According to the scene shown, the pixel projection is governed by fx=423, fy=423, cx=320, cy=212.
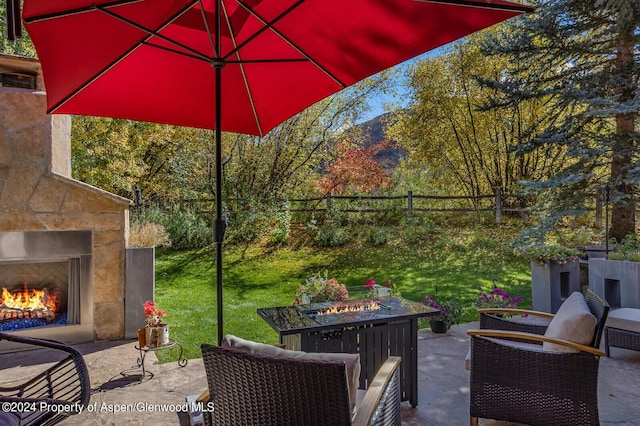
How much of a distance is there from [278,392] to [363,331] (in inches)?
47.8

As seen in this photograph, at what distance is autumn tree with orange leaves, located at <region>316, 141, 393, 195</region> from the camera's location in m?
9.95

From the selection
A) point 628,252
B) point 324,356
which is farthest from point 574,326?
point 628,252

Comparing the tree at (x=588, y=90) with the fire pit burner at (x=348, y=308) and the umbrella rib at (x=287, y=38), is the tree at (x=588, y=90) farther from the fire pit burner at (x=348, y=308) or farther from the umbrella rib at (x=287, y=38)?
the umbrella rib at (x=287, y=38)

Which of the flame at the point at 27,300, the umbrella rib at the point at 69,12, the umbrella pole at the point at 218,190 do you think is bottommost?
the flame at the point at 27,300

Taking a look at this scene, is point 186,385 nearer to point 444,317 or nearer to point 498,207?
point 444,317

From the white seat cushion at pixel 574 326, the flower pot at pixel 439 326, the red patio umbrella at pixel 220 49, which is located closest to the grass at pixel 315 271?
the flower pot at pixel 439 326

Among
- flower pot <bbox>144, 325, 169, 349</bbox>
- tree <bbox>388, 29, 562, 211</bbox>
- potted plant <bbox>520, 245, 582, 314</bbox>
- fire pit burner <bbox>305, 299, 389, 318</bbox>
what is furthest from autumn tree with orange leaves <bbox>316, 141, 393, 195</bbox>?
fire pit burner <bbox>305, 299, 389, 318</bbox>

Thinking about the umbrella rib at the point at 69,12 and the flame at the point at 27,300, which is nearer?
the umbrella rib at the point at 69,12

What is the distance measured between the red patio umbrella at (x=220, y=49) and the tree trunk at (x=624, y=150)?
212 inches

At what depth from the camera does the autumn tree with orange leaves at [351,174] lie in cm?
995

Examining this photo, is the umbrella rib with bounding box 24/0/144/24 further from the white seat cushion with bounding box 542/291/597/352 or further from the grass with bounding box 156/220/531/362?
the grass with bounding box 156/220/531/362

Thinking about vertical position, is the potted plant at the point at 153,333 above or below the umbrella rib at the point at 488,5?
below

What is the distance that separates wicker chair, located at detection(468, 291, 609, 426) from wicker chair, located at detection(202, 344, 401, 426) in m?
1.07

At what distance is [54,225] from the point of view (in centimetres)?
373
